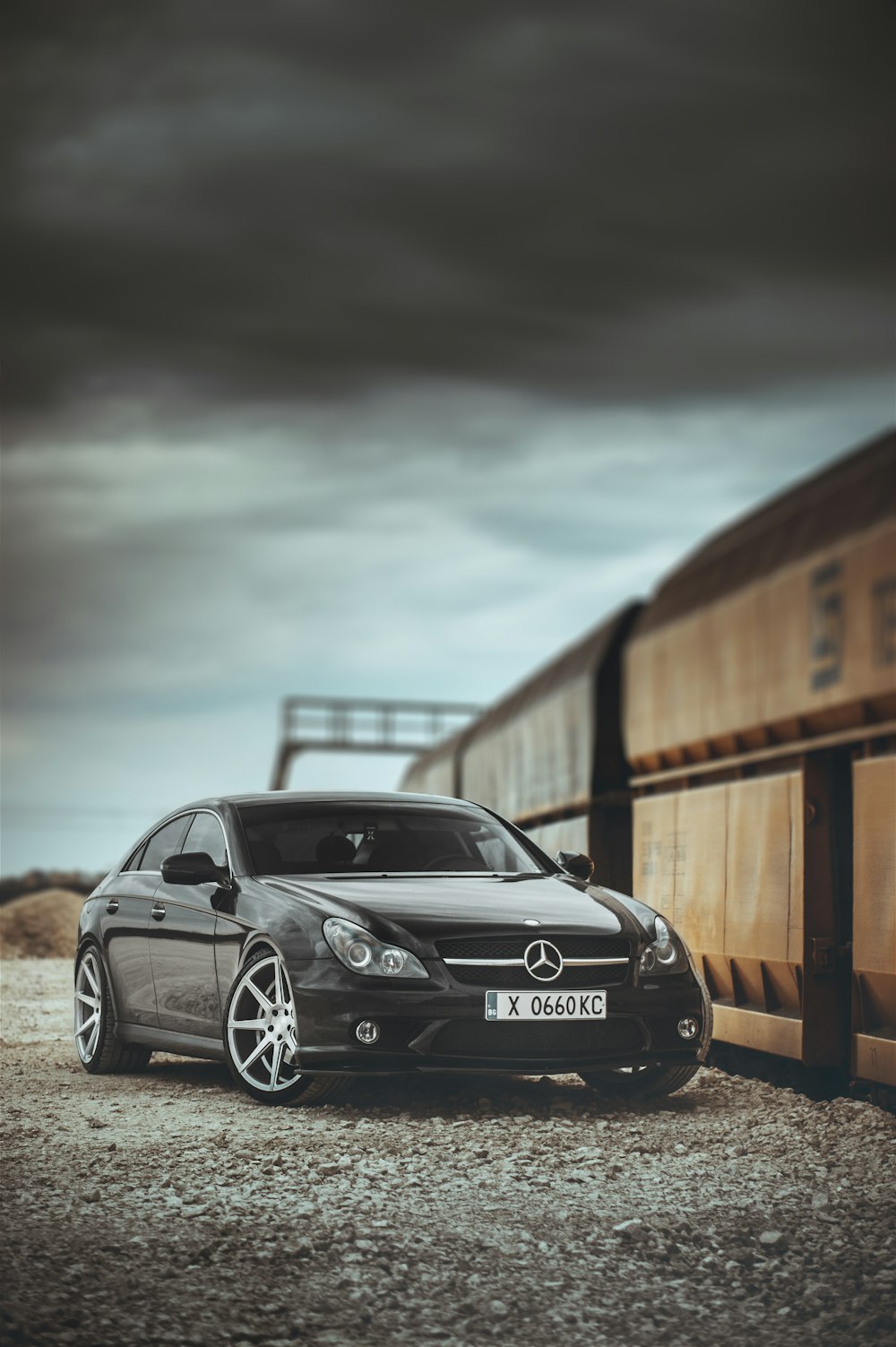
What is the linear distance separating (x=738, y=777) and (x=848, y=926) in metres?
1.56

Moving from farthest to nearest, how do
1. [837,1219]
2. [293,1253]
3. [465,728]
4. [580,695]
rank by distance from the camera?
[465,728], [580,695], [837,1219], [293,1253]

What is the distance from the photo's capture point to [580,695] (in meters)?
13.2

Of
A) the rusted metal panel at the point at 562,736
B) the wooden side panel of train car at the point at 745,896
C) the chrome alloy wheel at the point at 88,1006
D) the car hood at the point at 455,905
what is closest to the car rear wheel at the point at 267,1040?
the car hood at the point at 455,905

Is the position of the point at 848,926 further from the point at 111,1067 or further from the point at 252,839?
the point at 111,1067

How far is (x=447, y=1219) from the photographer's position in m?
5.61

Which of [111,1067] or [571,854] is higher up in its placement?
[571,854]

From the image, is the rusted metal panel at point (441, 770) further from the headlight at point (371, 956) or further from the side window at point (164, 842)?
the headlight at point (371, 956)

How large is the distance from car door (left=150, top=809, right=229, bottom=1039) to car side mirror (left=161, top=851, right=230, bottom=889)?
0.07m

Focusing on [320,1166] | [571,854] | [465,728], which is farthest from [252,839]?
[465,728]

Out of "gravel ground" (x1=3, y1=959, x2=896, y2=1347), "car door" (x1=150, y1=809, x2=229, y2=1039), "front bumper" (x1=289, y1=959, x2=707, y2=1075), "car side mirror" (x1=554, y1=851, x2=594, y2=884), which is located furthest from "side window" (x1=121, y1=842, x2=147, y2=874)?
"front bumper" (x1=289, y1=959, x2=707, y2=1075)

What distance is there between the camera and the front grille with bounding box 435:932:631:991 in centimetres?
762

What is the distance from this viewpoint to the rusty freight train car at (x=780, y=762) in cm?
823

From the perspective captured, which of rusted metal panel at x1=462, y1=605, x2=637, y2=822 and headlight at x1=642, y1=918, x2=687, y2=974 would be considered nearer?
headlight at x1=642, y1=918, x2=687, y2=974

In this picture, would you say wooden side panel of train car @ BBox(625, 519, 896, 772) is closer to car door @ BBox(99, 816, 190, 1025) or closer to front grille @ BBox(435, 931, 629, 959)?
front grille @ BBox(435, 931, 629, 959)
